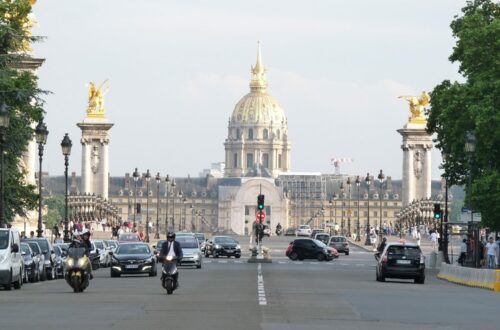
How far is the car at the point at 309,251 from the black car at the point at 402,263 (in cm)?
3882

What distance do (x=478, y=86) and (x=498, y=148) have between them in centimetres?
263

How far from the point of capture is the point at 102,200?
173m

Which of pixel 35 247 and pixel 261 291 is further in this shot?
pixel 35 247

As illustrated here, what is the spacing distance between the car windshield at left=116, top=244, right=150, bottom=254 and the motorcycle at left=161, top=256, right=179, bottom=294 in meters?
17.3

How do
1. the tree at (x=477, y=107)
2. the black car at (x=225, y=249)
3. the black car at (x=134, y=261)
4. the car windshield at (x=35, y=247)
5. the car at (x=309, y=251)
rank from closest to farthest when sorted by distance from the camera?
the car windshield at (x=35, y=247)
the black car at (x=134, y=261)
the tree at (x=477, y=107)
the car at (x=309, y=251)
the black car at (x=225, y=249)

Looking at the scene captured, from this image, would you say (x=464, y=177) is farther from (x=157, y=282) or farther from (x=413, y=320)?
(x=413, y=320)

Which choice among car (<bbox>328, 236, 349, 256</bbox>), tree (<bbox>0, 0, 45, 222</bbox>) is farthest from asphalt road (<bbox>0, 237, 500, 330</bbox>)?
car (<bbox>328, 236, 349, 256</bbox>)

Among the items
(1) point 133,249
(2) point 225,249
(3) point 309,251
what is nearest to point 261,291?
(1) point 133,249

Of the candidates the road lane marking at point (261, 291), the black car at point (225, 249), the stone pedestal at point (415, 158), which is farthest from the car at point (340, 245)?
the stone pedestal at point (415, 158)

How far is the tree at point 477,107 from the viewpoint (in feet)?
219

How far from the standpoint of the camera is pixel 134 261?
5778 cm

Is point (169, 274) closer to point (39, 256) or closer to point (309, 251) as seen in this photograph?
point (39, 256)

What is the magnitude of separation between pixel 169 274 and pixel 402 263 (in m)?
15.3

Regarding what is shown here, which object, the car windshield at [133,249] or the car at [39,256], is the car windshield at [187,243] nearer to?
the car windshield at [133,249]
